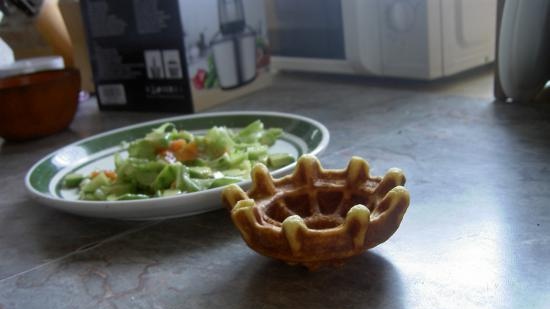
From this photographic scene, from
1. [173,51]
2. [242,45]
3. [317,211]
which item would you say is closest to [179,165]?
[317,211]

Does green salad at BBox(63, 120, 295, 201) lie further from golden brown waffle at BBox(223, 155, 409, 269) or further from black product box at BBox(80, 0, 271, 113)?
black product box at BBox(80, 0, 271, 113)

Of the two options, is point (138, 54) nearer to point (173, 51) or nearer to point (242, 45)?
point (173, 51)

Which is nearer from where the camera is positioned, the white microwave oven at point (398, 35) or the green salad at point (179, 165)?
the green salad at point (179, 165)

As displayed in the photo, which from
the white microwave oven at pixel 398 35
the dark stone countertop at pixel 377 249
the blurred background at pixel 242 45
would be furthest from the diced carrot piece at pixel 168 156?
the white microwave oven at pixel 398 35

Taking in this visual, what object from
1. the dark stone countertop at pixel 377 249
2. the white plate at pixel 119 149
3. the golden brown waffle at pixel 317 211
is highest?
the golden brown waffle at pixel 317 211

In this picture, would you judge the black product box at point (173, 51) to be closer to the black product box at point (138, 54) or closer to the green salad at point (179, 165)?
the black product box at point (138, 54)

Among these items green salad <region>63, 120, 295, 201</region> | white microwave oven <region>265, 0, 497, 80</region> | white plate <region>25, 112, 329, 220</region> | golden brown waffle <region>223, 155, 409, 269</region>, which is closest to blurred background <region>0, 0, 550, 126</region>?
white microwave oven <region>265, 0, 497, 80</region>
